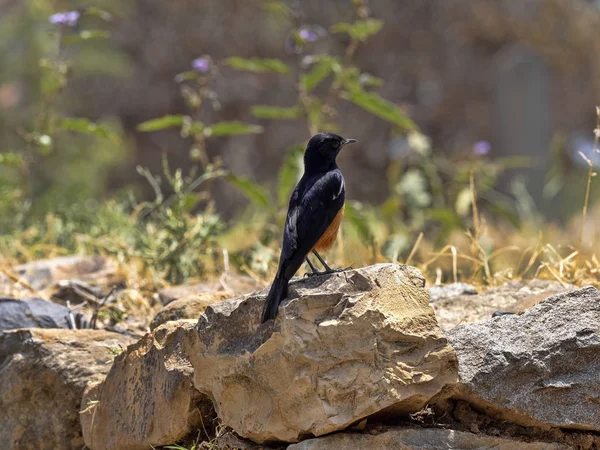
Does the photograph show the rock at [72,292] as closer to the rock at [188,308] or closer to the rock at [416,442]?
the rock at [188,308]

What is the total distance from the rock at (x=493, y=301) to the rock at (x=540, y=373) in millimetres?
472

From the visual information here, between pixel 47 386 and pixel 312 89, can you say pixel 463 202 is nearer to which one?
pixel 47 386

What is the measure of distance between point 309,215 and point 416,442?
839 millimetres

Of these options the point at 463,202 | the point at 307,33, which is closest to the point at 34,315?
the point at 307,33

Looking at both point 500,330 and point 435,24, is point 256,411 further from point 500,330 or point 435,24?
point 435,24

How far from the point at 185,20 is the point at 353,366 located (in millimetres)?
8819

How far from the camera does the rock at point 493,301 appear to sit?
11.4 feet

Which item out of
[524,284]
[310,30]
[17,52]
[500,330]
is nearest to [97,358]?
[500,330]

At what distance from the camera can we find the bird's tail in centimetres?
275

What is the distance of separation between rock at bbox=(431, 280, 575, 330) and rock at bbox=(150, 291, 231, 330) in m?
0.92

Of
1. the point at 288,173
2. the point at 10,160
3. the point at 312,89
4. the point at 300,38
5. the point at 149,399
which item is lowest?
the point at 149,399

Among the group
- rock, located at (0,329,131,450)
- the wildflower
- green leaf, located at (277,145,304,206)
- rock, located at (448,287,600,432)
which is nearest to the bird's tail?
rock, located at (448,287,600,432)

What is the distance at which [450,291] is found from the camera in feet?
12.7

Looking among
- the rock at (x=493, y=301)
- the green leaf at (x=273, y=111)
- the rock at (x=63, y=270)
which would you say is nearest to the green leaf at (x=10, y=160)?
the rock at (x=63, y=270)
